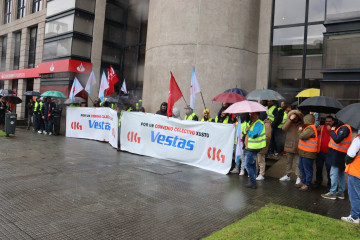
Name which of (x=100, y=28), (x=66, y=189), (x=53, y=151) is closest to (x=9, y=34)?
(x=100, y=28)

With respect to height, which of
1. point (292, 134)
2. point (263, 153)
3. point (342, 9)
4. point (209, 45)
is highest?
point (342, 9)

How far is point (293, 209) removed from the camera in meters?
5.27

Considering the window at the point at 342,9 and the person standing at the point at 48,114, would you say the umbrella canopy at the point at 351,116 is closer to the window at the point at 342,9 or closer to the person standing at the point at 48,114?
the window at the point at 342,9

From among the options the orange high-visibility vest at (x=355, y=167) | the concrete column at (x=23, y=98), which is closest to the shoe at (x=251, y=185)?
the orange high-visibility vest at (x=355, y=167)

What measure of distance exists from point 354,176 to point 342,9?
371 inches

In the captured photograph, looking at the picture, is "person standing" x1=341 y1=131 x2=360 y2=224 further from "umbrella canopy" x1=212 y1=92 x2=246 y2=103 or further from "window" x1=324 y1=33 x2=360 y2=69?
"window" x1=324 y1=33 x2=360 y2=69

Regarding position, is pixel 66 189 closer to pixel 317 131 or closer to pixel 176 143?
pixel 176 143

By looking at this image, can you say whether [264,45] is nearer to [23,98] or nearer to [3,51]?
[23,98]

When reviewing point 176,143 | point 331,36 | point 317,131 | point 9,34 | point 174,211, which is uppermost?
point 9,34

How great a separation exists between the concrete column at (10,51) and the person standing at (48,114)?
1727 cm

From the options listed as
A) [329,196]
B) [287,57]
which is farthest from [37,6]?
[329,196]

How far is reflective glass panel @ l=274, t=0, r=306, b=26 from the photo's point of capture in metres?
13.6

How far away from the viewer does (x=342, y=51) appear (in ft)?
34.6

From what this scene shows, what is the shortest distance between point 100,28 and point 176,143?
574 inches
